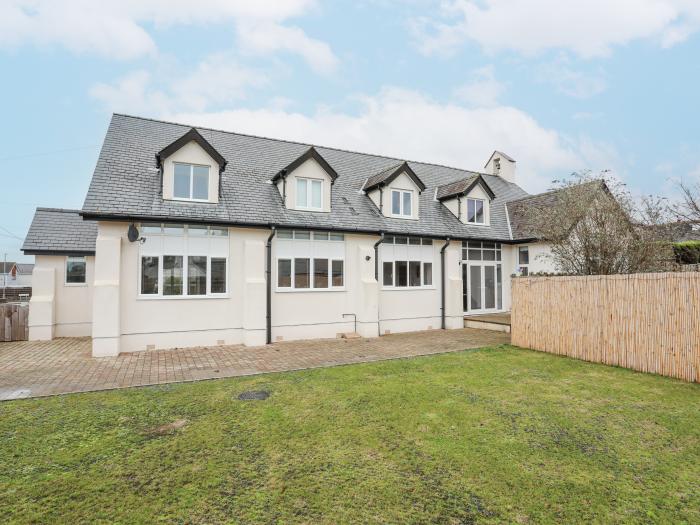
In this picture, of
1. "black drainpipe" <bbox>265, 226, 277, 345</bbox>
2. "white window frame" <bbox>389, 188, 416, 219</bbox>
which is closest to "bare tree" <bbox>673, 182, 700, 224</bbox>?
"white window frame" <bbox>389, 188, 416, 219</bbox>

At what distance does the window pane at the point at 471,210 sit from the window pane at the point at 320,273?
8.79 meters

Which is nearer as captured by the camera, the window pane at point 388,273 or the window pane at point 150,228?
the window pane at point 150,228

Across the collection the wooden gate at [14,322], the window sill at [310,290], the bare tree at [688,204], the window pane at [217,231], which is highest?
the bare tree at [688,204]

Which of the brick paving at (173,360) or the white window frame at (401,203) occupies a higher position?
the white window frame at (401,203)

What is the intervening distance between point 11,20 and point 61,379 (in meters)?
12.6

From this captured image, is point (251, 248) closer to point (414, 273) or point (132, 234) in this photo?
point (132, 234)

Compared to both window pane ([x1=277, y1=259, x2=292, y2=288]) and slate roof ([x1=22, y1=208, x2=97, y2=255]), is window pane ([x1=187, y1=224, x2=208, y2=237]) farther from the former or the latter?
slate roof ([x1=22, y1=208, x2=97, y2=255])

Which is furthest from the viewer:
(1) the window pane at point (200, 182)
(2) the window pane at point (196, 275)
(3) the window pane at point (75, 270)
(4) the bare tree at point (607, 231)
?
(3) the window pane at point (75, 270)

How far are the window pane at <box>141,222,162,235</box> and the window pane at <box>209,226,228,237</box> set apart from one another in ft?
5.43

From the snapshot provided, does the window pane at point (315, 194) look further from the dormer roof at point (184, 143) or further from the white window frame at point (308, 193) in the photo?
the dormer roof at point (184, 143)

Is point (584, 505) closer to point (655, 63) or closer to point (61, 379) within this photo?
point (61, 379)

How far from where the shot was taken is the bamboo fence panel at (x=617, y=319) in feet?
27.1

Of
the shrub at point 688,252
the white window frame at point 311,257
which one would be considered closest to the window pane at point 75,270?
the white window frame at point 311,257

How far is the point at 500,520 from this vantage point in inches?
135
